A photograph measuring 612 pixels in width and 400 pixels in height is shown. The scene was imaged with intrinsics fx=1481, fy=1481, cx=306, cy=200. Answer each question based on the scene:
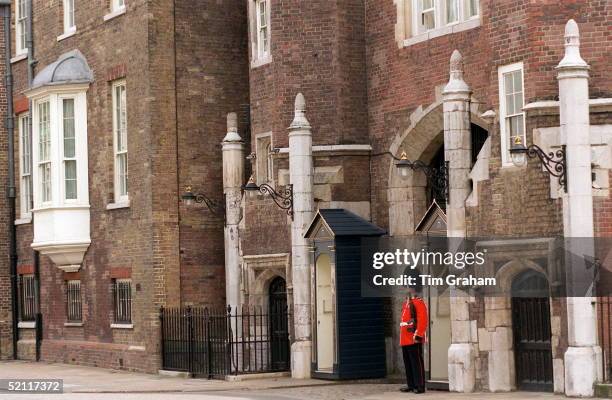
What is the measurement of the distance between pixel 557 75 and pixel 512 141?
60.3 inches

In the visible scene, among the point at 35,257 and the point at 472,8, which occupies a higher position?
the point at 472,8

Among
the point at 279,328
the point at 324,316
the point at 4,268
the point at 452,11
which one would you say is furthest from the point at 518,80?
the point at 4,268

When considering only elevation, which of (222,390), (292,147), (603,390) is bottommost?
(222,390)

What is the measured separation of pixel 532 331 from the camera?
23781mm

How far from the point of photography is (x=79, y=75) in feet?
112

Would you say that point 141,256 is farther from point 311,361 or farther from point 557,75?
point 557,75

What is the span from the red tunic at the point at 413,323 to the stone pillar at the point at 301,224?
12.3 feet

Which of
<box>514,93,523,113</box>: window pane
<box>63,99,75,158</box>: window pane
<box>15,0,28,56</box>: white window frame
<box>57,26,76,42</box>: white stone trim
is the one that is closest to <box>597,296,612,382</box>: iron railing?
<box>514,93,523,113</box>: window pane

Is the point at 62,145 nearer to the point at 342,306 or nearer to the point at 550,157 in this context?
the point at 342,306

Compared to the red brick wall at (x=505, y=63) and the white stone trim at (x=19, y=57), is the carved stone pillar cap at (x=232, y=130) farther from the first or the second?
the white stone trim at (x=19, y=57)

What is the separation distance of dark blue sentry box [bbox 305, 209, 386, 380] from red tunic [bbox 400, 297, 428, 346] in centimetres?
284

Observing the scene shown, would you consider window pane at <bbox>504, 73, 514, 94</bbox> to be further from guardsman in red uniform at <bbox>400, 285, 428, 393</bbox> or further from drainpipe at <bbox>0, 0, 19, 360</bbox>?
drainpipe at <bbox>0, 0, 19, 360</bbox>

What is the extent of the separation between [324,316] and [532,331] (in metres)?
5.06

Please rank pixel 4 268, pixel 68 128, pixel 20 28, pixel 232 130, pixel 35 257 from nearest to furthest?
pixel 232 130 → pixel 68 128 → pixel 35 257 → pixel 20 28 → pixel 4 268
